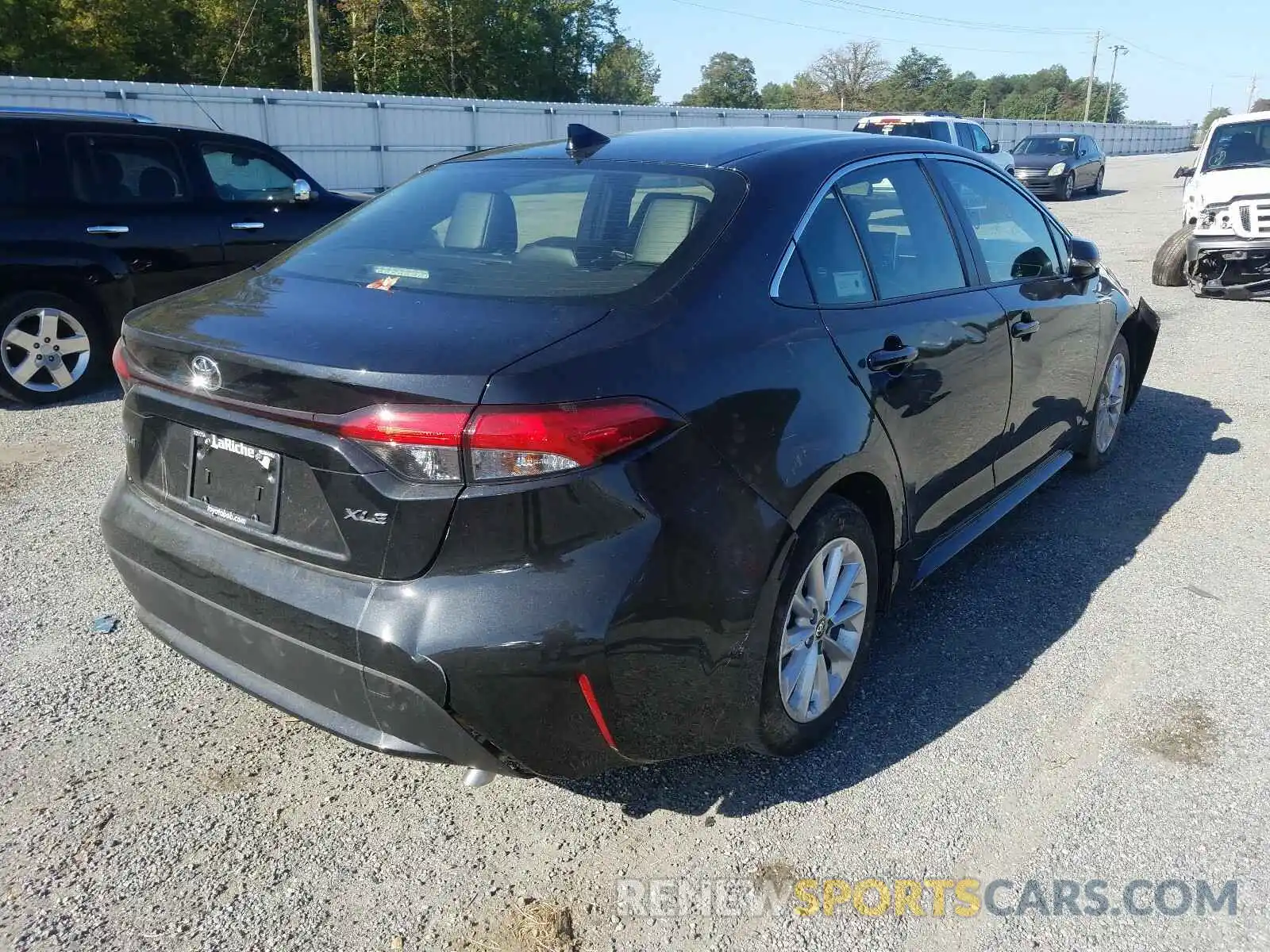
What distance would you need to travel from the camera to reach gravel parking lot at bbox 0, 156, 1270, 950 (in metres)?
2.40

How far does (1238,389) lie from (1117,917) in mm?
6004

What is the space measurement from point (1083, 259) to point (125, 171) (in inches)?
241

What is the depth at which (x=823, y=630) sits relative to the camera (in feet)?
9.59

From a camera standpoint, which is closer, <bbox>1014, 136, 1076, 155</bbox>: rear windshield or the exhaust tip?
the exhaust tip

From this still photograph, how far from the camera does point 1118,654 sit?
11.9 ft

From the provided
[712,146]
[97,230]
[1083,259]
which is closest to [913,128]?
[1083,259]

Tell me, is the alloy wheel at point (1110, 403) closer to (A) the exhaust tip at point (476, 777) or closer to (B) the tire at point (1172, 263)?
(A) the exhaust tip at point (476, 777)

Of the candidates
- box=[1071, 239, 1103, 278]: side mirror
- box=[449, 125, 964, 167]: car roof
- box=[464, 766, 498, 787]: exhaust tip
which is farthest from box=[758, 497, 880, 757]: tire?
box=[1071, 239, 1103, 278]: side mirror

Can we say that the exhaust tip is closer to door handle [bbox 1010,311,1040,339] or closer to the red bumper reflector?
the red bumper reflector

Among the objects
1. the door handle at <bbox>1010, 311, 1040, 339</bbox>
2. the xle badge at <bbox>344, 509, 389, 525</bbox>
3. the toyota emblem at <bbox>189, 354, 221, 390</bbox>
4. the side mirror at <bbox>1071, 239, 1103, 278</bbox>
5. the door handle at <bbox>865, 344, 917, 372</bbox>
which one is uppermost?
the side mirror at <bbox>1071, 239, 1103, 278</bbox>

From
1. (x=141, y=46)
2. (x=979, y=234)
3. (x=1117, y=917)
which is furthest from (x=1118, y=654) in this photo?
(x=141, y=46)

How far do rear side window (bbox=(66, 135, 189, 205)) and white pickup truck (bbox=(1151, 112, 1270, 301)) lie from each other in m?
9.58

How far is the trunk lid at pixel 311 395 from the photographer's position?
86.0 inches

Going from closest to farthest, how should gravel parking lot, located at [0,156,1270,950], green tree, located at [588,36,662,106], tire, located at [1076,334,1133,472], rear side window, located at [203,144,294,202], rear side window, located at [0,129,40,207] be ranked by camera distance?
gravel parking lot, located at [0,156,1270,950] → tire, located at [1076,334,1133,472] → rear side window, located at [0,129,40,207] → rear side window, located at [203,144,294,202] → green tree, located at [588,36,662,106]
